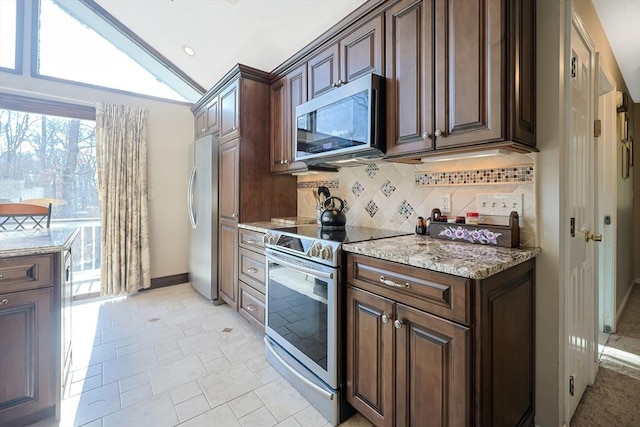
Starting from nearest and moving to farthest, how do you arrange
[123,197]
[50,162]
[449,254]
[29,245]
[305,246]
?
[449,254] → [29,245] → [305,246] → [50,162] → [123,197]

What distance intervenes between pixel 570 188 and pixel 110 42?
15.8 ft

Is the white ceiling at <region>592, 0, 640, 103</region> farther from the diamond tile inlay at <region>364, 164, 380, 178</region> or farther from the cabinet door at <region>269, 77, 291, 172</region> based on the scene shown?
the cabinet door at <region>269, 77, 291, 172</region>

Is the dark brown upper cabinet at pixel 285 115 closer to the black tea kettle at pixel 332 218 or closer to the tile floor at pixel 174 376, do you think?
the black tea kettle at pixel 332 218

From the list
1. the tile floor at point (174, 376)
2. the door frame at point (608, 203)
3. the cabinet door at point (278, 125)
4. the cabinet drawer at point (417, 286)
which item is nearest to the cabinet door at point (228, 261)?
the tile floor at point (174, 376)

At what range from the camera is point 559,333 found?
54.7 inches

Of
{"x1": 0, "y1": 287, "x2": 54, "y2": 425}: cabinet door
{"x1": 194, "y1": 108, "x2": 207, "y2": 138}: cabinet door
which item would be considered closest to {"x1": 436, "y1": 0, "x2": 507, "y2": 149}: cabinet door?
{"x1": 0, "y1": 287, "x2": 54, "y2": 425}: cabinet door

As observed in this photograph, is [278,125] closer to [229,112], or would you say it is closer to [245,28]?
[229,112]

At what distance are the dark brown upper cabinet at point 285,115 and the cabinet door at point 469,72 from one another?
1.23m

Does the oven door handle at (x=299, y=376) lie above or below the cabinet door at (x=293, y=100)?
below

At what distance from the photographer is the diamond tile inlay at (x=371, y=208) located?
91.0 inches

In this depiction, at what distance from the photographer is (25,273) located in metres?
1.45

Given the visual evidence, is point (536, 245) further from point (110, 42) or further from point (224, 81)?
point (110, 42)

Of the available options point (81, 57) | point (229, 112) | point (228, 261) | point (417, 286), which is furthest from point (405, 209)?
point (81, 57)

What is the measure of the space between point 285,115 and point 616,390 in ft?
10.0
